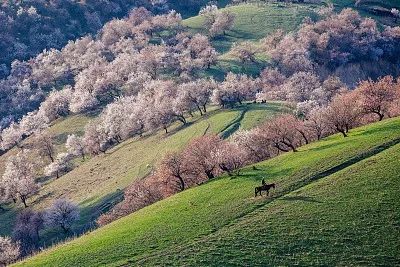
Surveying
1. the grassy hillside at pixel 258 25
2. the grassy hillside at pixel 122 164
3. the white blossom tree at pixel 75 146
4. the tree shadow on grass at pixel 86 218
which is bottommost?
the tree shadow on grass at pixel 86 218

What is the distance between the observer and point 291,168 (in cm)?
5372

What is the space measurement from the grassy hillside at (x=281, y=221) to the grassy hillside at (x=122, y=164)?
34929mm

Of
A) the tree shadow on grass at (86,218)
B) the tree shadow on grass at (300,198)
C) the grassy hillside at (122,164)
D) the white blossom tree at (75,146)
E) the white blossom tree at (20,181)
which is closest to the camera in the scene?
the tree shadow on grass at (300,198)

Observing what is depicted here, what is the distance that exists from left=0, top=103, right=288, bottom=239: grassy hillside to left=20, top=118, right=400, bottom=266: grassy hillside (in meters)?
34.9

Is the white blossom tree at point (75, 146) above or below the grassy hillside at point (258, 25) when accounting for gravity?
below

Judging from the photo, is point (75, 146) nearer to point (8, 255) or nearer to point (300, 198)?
point (8, 255)

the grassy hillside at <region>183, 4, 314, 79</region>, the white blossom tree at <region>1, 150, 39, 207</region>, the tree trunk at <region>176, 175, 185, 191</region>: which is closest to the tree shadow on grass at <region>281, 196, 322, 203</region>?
the tree trunk at <region>176, 175, 185, 191</region>

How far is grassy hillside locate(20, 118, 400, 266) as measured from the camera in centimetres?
3909

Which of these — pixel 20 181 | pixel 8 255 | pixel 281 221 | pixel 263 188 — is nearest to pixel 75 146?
pixel 20 181

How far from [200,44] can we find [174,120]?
2369 inches

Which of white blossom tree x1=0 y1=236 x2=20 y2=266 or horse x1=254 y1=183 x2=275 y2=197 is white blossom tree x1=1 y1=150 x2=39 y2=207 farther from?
horse x1=254 y1=183 x2=275 y2=197

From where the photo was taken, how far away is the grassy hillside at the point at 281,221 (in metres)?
39.1

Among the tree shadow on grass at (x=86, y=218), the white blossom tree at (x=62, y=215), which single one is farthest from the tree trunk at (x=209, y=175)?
the white blossom tree at (x=62, y=215)

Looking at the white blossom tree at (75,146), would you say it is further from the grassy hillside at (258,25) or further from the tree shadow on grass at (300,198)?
the tree shadow on grass at (300,198)
